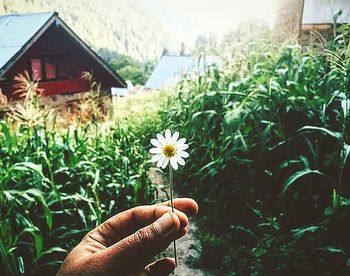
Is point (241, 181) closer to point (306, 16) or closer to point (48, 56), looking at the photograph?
point (306, 16)

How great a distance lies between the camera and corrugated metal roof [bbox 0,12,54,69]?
266cm

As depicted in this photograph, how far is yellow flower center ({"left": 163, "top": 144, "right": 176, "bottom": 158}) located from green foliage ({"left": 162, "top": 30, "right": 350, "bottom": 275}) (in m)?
0.87

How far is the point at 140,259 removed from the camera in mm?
422

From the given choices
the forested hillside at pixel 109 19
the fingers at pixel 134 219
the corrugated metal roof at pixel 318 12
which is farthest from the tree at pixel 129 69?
the fingers at pixel 134 219

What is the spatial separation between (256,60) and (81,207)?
1321 millimetres

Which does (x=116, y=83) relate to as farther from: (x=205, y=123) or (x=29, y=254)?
(x=29, y=254)

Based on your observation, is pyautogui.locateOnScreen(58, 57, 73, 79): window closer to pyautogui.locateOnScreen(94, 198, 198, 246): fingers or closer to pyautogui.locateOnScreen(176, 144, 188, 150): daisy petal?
pyautogui.locateOnScreen(94, 198, 198, 246): fingers

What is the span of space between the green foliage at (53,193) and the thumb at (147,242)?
0.76 metres

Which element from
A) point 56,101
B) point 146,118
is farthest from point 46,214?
point 56,101

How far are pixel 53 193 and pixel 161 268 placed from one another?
931 millimetres

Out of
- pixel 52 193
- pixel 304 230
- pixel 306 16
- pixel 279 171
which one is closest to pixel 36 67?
pixel 306 16

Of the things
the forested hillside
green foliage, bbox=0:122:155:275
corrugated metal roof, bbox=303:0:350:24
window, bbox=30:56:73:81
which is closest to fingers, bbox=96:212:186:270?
green foliage, bbox=0:122:155:275

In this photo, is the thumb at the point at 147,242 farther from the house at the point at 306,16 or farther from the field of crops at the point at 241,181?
the house at the point at 306,16

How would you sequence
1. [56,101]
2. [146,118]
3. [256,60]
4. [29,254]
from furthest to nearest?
[56,101] → [146,118] → [256,60] → [29,254]
